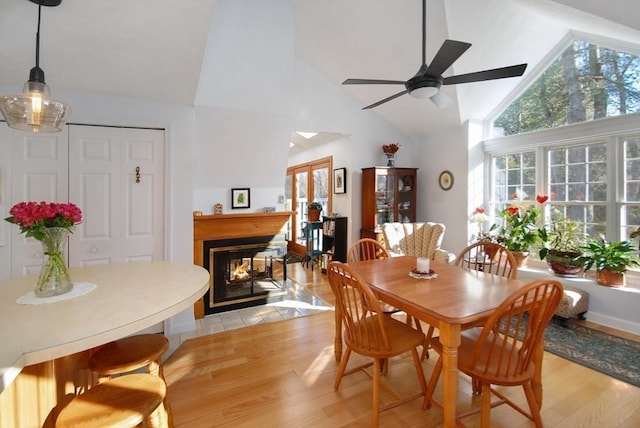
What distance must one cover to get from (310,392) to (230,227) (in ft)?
6.74

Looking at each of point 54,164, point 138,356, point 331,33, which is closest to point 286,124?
point 331,33

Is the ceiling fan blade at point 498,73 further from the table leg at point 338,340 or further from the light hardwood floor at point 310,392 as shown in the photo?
the light hardwood floor at point 310,392

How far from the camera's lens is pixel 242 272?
12.2 feet

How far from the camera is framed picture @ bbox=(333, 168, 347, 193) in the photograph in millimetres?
4977

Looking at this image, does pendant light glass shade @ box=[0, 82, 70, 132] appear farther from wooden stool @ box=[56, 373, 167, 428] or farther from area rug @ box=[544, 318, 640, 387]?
area rug @ box=[544, 318, 640, 387]

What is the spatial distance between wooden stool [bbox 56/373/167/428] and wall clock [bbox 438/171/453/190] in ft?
14.7

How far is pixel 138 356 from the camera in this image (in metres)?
1.45

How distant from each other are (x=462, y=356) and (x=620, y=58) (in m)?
3.69

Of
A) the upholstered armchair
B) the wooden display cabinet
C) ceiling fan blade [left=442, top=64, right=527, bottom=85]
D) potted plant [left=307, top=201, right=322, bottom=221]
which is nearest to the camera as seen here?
ceiling fan blade [left=442, top=64, right=527, bottom=85]

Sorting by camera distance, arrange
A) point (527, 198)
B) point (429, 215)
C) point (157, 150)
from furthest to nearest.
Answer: point (429, 215) < point (527, 198) < point (157, 150)

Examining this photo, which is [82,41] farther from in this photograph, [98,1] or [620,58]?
[620,58]

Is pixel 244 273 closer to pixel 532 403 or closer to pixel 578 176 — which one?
pixel 532 403

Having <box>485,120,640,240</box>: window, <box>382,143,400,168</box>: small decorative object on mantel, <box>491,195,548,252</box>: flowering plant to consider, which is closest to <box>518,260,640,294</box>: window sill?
<box>491,195,548,252</box>: flowering plant

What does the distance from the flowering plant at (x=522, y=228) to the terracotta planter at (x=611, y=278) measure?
Answer: 0.70m
